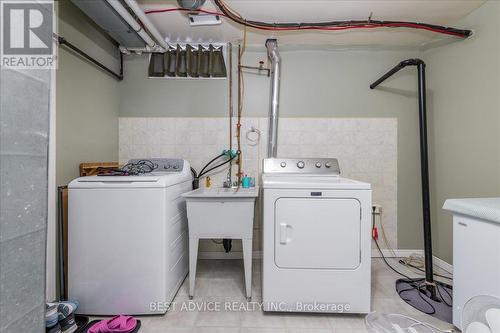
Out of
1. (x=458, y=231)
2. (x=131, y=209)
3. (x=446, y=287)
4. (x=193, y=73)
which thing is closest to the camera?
(x=458, y=231)

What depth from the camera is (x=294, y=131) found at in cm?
270

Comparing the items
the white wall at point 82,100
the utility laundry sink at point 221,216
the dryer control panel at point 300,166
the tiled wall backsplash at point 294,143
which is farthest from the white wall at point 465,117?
the white wall at point 82,100

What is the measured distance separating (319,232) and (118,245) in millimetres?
1382

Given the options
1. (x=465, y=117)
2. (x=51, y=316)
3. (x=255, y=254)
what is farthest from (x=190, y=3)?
(x=465, y=117)

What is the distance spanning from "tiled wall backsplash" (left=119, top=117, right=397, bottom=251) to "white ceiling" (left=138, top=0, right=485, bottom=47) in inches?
33.7

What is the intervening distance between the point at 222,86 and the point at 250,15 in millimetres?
775

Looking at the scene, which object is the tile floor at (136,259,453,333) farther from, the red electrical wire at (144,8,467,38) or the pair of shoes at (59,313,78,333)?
the red electrical wire at (144,8,467,38)

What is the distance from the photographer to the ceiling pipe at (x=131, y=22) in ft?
5.56

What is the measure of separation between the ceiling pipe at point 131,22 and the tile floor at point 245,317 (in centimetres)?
224

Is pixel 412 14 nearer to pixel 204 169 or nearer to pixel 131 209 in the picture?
pixel 204 169

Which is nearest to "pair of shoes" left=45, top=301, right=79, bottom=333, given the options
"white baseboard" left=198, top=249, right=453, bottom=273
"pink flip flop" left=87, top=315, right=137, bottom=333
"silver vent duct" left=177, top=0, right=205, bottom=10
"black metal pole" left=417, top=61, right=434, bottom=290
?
"pink flip flop" left=87, top=315, right=137, bottom=333

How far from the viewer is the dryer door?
1604mm

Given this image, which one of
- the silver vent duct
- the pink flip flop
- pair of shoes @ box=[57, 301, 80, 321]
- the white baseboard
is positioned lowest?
the pink flip flop

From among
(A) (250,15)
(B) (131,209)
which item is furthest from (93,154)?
(A) (250,15)
